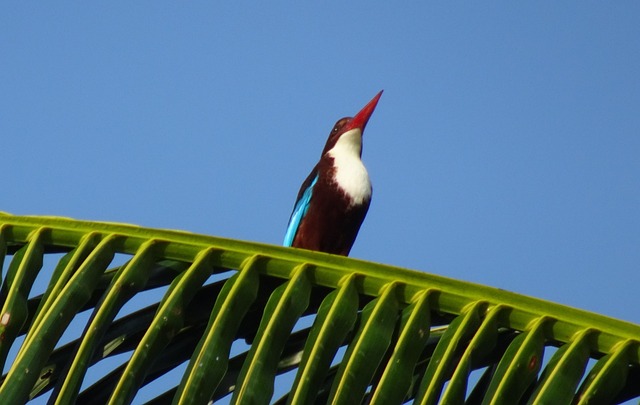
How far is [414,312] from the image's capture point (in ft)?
8.39

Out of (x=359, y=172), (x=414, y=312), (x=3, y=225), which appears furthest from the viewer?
(x=359, y=172)

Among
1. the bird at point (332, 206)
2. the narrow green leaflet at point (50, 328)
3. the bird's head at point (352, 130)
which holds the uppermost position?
the bird's head at point (352, 130)

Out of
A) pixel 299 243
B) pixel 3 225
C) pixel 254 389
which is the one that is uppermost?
pixel 299 243

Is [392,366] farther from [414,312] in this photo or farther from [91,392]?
[91,392]

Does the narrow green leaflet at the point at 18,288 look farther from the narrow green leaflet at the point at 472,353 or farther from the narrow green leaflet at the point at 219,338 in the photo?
the narrow green leaflet at the point at 472,353

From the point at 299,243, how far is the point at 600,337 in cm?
306

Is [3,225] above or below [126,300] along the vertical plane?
above

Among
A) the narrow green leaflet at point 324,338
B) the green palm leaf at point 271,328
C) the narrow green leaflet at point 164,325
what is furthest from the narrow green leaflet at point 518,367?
the narrow green leaflet at point 164,325

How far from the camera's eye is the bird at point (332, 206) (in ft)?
17.3

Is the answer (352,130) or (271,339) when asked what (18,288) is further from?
(352,130)

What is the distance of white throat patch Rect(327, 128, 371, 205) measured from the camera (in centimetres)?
527

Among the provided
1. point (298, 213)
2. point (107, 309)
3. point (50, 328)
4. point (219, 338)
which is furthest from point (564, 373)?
point (298, 213)

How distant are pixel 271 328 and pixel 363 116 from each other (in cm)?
387

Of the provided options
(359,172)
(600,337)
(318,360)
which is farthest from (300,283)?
(359,172)
